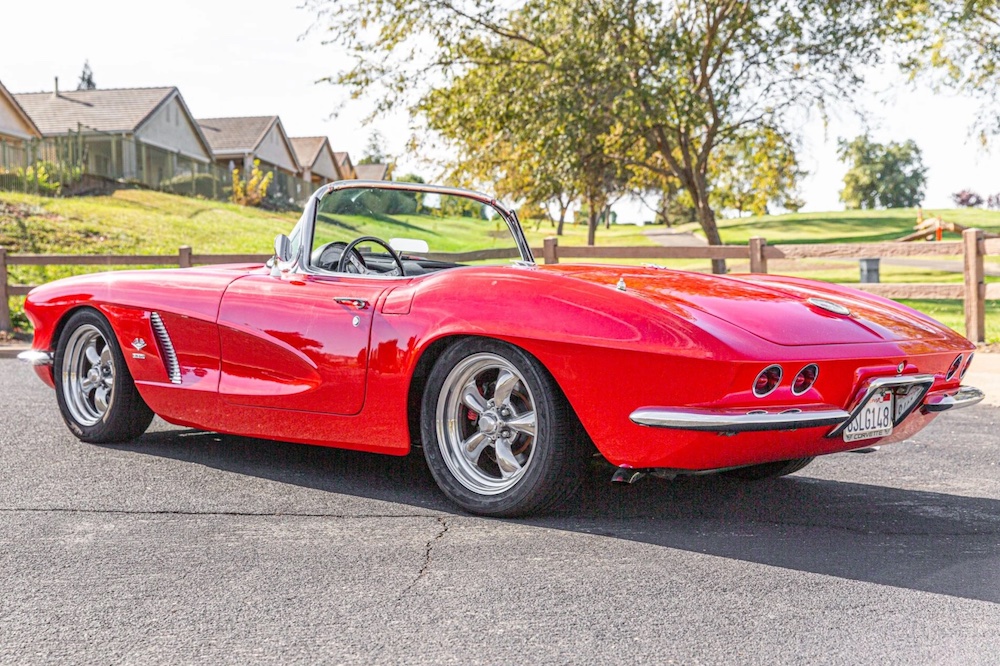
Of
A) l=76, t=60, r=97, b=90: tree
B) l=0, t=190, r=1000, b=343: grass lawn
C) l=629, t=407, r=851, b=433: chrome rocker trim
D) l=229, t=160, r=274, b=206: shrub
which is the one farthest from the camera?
l=76, t=60, r=97, b=90: tree

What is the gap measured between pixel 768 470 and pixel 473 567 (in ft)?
6.18

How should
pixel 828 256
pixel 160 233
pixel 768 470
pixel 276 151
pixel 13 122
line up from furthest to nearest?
1. pixel 276 151
2. pixel 13 122
3. pixel 160 233
4. pixel 828 256
5. pixel 768 470

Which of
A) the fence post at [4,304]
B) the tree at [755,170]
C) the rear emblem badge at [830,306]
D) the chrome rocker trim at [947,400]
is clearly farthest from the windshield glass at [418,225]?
the tree at [755,170]

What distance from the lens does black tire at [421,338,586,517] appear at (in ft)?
12.6

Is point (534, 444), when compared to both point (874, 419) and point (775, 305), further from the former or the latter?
point (874, 419)

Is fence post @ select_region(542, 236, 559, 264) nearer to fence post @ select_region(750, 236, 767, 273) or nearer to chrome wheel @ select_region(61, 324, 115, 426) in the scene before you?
fence post @ select_region(750, 236, 767, 273)

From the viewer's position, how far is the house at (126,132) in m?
41.0

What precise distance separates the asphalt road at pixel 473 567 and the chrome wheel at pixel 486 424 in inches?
7.4

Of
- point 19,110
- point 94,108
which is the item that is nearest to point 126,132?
point 94,108

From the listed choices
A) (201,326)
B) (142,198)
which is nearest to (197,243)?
(142,198)

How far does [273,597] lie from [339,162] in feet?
251

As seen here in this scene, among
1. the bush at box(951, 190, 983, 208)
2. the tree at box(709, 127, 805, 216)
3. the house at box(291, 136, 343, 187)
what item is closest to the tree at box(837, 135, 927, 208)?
the bush at box(951, 190, 983, 208)

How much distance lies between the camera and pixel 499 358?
3.94 m

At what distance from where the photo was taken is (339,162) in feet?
255
